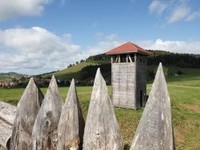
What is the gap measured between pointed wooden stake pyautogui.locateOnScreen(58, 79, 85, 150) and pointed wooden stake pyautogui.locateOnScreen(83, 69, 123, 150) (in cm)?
35

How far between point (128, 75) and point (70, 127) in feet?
81.5

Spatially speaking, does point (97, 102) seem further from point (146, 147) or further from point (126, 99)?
point (126, 99)

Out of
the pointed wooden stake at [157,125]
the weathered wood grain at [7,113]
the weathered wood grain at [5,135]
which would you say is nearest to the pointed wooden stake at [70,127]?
the pointed wooden stake at [157,125]

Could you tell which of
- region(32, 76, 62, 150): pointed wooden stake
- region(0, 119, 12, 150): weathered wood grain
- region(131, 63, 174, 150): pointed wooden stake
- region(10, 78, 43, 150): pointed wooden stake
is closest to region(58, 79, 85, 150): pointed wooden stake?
region(32, 76, 62, 150): pointed wooden stake

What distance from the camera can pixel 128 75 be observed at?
94.0ft

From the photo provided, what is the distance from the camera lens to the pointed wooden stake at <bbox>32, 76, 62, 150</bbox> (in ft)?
13.9

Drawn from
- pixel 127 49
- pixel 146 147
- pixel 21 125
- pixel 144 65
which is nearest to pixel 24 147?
pixel 21 125

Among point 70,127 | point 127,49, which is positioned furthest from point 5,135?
point 127,49

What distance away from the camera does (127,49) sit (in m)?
27.8

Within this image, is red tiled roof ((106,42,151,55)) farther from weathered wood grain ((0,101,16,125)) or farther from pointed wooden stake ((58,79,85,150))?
pointed wooden stake ((58,79,85,150))

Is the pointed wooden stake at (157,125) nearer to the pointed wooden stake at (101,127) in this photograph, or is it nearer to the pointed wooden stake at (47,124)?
the pointed wooden stake at (101,127)

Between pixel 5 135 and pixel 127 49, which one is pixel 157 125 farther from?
pixel 127 49

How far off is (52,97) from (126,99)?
25.1 m

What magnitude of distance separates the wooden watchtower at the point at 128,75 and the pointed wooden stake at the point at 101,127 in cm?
2385
